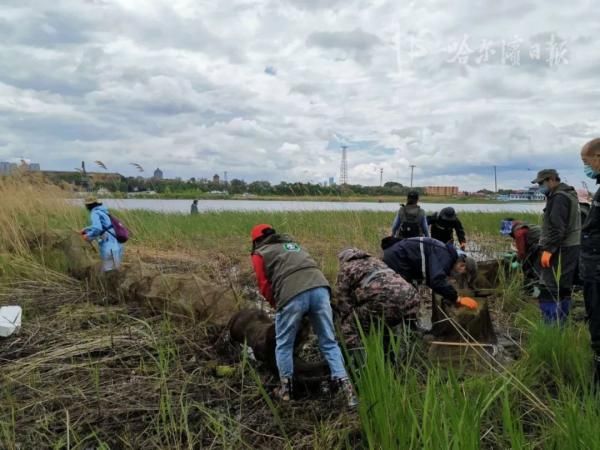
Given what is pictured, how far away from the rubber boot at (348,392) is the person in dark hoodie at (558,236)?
7.05ft

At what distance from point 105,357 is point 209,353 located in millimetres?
750

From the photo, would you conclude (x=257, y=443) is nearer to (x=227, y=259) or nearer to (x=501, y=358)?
(x=501, y=358)

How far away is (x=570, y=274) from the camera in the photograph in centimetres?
416

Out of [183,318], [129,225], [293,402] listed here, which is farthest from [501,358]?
[129,225]

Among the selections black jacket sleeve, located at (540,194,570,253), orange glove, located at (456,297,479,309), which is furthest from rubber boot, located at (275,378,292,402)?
black jacket sleeve, located at (540,194,570,253)

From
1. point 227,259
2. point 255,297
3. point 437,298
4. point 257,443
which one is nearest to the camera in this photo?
point 257,443

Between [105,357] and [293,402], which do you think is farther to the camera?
[105,357]

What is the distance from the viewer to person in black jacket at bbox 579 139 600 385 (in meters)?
2.85

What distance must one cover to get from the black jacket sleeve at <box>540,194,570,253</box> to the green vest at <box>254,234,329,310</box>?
2.25m

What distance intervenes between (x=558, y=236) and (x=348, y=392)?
2.47 metres

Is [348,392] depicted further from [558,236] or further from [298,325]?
[558,236]

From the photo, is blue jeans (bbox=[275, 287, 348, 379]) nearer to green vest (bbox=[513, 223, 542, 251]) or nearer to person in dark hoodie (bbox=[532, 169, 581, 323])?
person in dark hoodie (bbox=[532, 169, 581, 323])

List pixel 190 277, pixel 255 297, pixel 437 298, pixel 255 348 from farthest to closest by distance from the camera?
pixel 255 297
pixel 190 277
pixel 437 298
pixel 255 348

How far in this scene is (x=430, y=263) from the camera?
11.6 feet
